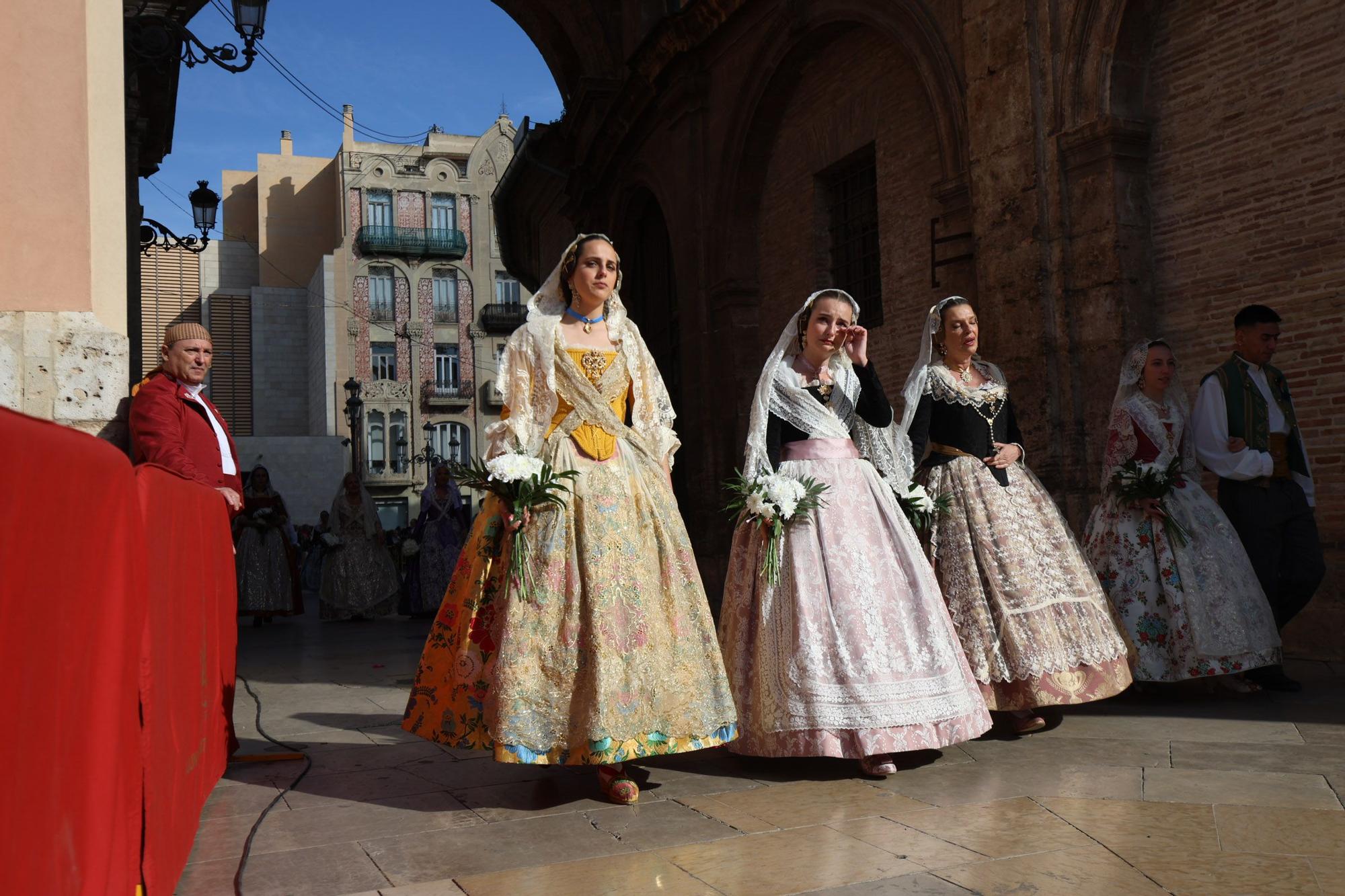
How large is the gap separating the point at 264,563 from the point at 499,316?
36.8 m

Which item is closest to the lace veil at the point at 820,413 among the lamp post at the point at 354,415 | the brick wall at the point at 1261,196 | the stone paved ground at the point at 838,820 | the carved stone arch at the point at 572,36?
the stone paved ground at the point at 838,820

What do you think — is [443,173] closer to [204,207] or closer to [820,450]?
[204,207]

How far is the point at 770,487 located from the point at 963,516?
3.91 feet

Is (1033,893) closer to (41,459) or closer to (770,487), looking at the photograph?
(770,487)

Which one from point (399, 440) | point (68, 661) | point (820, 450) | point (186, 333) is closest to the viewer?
point (68, 661)

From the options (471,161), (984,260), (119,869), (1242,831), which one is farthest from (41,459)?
(471,161)

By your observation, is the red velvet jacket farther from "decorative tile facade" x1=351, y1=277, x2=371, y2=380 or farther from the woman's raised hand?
"decorative tile facade" x1=351, y1=277, x2=371, y2=380

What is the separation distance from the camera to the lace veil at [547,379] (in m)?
4.54

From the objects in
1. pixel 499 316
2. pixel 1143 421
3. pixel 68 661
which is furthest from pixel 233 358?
pixel 68 661

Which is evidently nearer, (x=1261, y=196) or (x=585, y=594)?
(x=585, y=594)

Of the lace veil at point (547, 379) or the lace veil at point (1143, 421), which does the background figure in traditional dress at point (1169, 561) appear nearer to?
the lace veil at point (1143, 421)

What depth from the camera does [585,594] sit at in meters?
4.21

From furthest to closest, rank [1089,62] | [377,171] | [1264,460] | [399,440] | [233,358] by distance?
[377,171] → [233,358] → [399,440] → [1089,62] → [1264,460]

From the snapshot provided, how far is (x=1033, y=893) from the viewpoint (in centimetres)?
297
